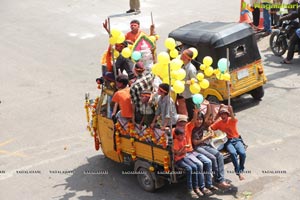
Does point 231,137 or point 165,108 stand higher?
point 165,108

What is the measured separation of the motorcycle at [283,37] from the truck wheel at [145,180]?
7.71 m

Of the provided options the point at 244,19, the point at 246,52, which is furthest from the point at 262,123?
the point at 244,19

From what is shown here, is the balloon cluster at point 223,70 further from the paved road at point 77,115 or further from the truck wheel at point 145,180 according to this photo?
the truck wheel at point 145,180

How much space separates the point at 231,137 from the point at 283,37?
7347 mm

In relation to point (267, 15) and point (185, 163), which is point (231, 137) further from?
point (267, 15)

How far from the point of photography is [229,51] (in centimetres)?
1213

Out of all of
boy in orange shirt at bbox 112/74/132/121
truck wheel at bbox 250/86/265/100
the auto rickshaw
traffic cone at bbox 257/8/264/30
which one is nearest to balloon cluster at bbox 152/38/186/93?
boy in orange shirt at bbox 112/74/132/121

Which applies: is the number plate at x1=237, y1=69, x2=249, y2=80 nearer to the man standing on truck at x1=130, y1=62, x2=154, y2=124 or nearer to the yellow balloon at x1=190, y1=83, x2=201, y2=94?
the man standing on truck at x1=130, y1=62, x2=154, y2=124

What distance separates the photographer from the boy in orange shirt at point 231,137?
921 cm

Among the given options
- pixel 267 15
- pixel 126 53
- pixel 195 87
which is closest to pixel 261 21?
pixel 267 15

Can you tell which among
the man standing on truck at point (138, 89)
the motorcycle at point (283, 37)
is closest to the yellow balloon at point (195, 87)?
the man standing on truck at point (138, 89)

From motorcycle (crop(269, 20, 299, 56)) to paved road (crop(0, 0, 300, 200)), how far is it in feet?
0.93

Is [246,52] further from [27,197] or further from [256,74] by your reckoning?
[27,197]

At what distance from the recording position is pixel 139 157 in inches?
376
